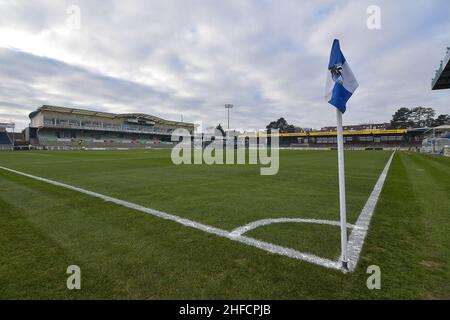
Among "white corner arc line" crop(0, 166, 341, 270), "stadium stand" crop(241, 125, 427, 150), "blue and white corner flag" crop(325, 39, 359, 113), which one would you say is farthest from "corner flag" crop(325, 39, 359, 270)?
"stadium stand" crop(241, 125, 427, 150)

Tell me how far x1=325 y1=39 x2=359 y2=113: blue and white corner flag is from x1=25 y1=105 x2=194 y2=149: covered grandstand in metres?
75.5

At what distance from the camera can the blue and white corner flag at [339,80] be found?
8.93ft

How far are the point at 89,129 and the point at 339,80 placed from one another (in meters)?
85.9

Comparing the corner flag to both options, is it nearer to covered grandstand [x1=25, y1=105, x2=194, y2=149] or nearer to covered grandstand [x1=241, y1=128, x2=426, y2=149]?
covered grandstand [x1=25, y1=105, x2=194, y2=149]

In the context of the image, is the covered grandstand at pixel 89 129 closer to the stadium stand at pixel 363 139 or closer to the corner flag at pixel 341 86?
the stadium stand at pixel 363 139

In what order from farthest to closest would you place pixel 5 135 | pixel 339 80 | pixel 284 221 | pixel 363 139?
pixel 363 139 < pixel 5 135 < pixel 284 221 < pixel 339 80

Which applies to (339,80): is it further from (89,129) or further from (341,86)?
(89,129)

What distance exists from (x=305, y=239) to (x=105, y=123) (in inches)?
3598

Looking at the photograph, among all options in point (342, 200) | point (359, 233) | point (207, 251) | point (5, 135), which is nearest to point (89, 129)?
point (5, 135)

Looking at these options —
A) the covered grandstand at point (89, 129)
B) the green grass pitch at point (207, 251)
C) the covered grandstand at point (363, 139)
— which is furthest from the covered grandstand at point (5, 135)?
the green grass pitch at point (207, 251)

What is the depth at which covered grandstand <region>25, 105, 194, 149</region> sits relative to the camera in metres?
66.2

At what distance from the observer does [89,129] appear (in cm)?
7425

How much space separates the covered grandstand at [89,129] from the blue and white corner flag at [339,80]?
7553 centimetres
